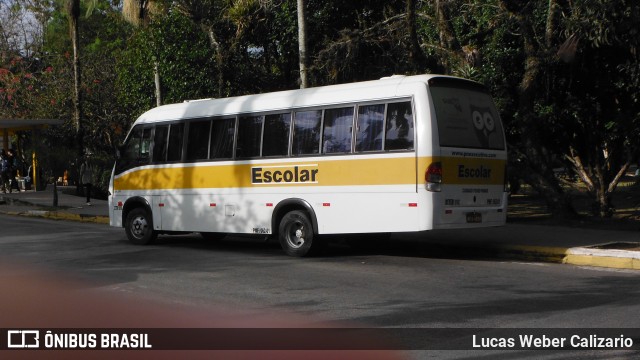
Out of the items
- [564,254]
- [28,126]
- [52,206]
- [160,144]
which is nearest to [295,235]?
[160,144]

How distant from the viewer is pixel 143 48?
27719mm

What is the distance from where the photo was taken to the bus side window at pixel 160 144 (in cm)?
1555

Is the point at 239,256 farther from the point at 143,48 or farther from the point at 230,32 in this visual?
the point at 143,48

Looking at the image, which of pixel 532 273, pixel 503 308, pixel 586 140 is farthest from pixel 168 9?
pixel 503 308

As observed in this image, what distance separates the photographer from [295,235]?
13.5m

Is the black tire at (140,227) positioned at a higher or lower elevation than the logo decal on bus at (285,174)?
lower

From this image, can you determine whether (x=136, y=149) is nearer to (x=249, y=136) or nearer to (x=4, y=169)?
(x=249, y=136)

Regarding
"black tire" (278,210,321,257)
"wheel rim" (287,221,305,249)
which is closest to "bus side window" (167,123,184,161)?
"black tire" (278,210,321,257)

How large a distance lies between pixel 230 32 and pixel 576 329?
20.6 meters

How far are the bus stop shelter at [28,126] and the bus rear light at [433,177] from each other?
24.1m

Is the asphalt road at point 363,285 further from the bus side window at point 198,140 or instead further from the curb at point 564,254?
the bus side window at point 198,140

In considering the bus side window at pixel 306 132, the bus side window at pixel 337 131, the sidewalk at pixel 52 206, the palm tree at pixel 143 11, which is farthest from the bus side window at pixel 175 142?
the palm tree at pixel 143 11

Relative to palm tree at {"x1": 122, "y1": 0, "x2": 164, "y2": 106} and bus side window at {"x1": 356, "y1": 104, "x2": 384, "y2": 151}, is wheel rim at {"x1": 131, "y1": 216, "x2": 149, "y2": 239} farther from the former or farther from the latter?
palm tree at {"x1": 122, "y1": 0, "x2": 164, "y2": 106}

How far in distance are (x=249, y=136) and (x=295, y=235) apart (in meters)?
2.02
